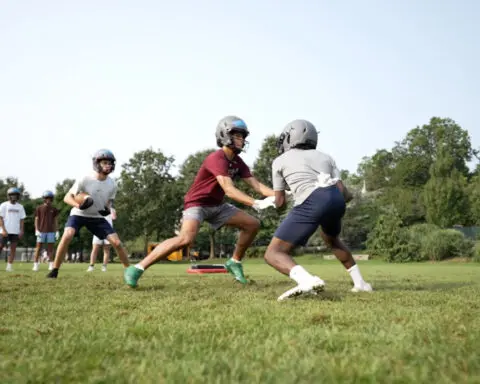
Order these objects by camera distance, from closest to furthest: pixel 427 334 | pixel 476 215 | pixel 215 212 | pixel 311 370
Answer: pixel 311 370 → pixel 427 334 → pixel 215 212 → pixel 476 215

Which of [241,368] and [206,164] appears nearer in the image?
[241,368]

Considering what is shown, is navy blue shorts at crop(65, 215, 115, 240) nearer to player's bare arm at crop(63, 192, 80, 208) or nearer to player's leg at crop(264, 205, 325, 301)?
player's bare arm at crop(63, 192, 80, 208)

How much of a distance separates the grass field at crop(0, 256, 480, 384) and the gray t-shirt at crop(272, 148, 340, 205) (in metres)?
1.31

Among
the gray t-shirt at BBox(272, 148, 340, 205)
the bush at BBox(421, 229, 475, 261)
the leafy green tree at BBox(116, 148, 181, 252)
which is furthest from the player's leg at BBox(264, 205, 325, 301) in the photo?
the leafy green tree at BBox(116, 148, 181, 252)

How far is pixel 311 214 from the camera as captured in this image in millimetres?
5742

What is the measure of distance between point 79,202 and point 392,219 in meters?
28.3

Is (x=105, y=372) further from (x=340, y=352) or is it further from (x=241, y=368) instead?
(x=340, y=352)

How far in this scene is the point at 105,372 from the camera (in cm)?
238

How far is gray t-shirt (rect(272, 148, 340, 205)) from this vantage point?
Answer: 586 centimetres

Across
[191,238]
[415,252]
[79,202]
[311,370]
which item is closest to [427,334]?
[311,370]

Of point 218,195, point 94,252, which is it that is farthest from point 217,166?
point 94,252

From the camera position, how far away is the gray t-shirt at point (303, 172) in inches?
231

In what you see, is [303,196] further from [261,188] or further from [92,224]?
[92,224]

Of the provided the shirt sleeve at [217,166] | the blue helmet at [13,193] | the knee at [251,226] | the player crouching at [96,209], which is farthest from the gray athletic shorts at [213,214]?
the blue helmet at [13,193]
